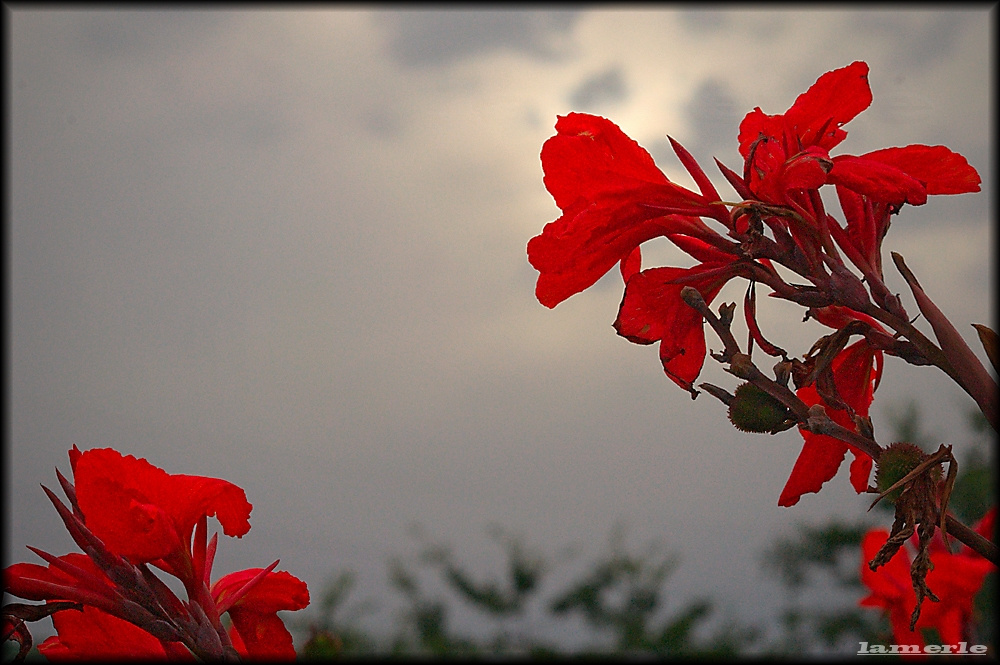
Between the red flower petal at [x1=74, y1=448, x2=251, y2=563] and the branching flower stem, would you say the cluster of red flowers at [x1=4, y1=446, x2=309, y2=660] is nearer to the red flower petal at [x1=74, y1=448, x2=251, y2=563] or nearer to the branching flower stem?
the red flower petal at [x1=74, y1=448, x2=251, y2=563]

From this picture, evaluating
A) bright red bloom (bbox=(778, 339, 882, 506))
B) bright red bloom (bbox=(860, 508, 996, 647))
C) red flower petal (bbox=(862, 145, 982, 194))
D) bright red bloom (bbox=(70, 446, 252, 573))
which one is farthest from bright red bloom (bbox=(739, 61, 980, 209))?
bright red bloom (bbox=(70, 446, 252, 573))

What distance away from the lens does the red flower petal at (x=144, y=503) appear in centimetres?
57

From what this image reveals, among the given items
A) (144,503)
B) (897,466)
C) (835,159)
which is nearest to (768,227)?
(835,159)

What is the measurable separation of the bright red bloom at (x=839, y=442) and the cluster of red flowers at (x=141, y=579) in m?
0.39

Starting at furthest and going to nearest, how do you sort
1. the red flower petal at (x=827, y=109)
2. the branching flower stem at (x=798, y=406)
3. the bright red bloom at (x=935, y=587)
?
the bright red bloom at (x=935, y=587) < the red flower petal at (x=827, y=109) < the branching flower stem at (x=798, y=406)

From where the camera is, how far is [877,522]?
27.1ft

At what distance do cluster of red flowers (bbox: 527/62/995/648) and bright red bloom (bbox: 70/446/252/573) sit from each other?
0.98 feet

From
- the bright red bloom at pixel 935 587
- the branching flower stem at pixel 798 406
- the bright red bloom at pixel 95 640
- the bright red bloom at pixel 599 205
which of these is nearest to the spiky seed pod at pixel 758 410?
the branching flower stem at pixel 798 406

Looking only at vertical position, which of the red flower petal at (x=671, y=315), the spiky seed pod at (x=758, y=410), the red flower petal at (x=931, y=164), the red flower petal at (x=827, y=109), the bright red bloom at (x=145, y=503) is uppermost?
the red flower petal at (x=827, y=109)

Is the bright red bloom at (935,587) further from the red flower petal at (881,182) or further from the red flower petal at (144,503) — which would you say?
the red flower petal at (144,503)

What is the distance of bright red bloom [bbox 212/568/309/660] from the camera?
2.16 feet

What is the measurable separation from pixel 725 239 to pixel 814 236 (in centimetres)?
6

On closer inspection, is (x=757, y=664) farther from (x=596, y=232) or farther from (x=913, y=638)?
(x=596, y=232)

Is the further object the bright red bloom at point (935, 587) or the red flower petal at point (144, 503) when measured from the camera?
the bright red bloom at point (935, 587)
